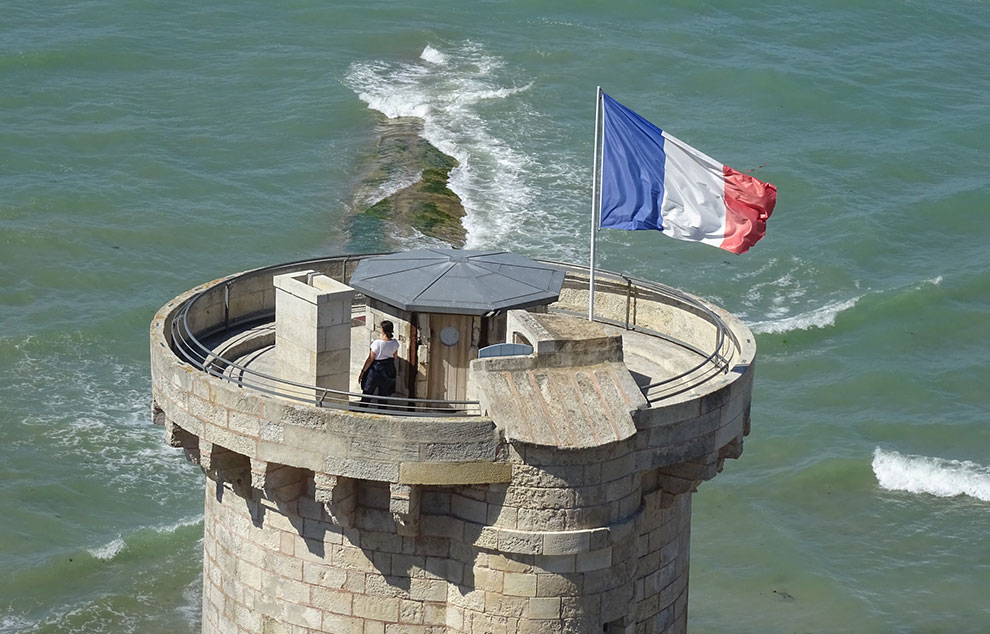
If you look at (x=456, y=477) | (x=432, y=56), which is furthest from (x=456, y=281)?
(x=432, y=56)

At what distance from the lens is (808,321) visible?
5209cm

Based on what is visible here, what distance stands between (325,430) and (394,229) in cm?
3252

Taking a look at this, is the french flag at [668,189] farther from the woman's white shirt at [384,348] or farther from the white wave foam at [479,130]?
the white wave foam at [479,130]

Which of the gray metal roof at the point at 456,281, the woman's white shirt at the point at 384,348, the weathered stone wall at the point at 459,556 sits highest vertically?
the gray metal roof at the point at 456,281

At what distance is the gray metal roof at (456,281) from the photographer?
20109 mm

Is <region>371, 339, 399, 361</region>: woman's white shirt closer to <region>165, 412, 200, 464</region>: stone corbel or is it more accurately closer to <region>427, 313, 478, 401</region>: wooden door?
<region>427, 313, 478, 401</region>: wooden door

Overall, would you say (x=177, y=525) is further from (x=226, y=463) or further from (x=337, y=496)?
(x=337, y=496)

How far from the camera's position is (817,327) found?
52062 mm

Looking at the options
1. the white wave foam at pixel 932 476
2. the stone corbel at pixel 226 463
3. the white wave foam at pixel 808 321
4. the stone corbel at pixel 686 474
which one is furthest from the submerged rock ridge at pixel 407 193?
the stone corbel at pixel 686 474

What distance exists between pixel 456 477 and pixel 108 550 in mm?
21444

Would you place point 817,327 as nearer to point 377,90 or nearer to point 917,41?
point 377,90

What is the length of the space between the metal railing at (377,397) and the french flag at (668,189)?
55.1 inches

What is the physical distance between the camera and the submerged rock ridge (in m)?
51.2

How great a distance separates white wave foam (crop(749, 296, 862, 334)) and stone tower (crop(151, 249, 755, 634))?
29.9 m
